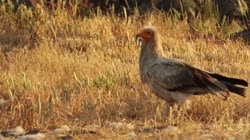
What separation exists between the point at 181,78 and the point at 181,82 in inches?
1.6

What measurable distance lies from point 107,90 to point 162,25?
4.64m

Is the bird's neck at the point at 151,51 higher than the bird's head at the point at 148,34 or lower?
lower

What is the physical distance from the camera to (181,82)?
7.23 meters

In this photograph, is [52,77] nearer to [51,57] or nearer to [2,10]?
[51,57]

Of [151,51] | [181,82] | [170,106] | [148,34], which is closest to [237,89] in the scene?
[181,82]

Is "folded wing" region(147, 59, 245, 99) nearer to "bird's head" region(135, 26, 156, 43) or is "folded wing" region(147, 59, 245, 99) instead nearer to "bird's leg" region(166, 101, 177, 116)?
"bird's leg" region(166, 101, 177, 116)

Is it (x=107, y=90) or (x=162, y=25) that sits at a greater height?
(x=162, y=25)

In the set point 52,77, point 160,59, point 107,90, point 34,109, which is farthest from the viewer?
point 52,77

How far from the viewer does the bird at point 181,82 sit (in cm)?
707

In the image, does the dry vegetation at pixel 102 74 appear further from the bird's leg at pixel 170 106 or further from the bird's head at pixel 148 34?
the bird's head at pixel 148 34

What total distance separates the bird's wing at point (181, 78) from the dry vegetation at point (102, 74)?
0.90 feet

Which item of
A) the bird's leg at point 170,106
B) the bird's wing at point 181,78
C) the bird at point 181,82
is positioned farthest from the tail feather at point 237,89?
the bird's leg at point 170,106

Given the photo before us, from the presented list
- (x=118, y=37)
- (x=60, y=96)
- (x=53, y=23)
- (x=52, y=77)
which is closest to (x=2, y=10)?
(x=53, y=23)

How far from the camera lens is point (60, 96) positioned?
7.96 m
